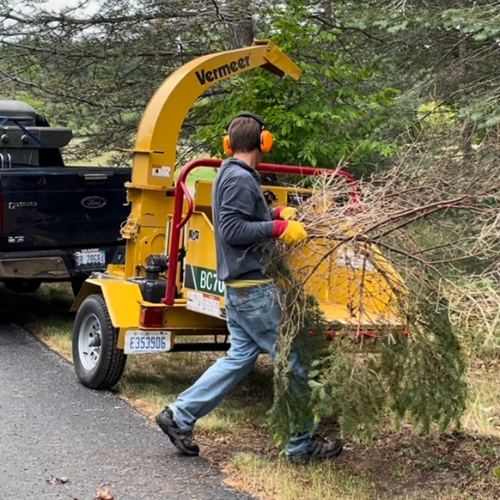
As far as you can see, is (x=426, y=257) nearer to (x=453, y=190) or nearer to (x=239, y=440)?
(x=453, y=190)

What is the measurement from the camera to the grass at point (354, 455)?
4703 mm

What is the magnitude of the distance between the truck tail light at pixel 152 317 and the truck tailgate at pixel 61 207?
3086mm

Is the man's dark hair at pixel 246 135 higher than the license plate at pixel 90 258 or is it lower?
higher

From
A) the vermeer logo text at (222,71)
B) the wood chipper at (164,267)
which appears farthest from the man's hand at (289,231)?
the vermeer logo text at (222,71)

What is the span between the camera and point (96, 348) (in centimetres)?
702

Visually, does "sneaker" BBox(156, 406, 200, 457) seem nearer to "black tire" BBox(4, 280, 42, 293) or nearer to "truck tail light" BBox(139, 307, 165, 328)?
"truck tail light" BBox(139, 307, 165, 328)

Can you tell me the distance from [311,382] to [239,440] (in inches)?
56.3

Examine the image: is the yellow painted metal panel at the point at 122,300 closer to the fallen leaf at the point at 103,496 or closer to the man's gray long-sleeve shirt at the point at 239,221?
the man's gray long-sleeve shirt at the point at 239,221

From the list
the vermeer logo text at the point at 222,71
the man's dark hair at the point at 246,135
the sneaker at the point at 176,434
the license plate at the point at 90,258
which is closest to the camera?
the man's dark hair at the point at 246,135

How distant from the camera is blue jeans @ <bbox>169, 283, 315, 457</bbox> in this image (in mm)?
4988

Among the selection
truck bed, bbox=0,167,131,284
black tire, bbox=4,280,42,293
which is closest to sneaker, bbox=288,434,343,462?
truck bed, bbox=0,167,131,284

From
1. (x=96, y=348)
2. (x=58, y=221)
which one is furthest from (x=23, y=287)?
(x=96, y=348)

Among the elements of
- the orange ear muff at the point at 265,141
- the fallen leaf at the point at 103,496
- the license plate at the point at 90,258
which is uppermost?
the orange ear muff at the point at 265,141

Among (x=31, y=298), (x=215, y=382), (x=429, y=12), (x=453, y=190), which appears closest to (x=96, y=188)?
(x=31, y=298)
